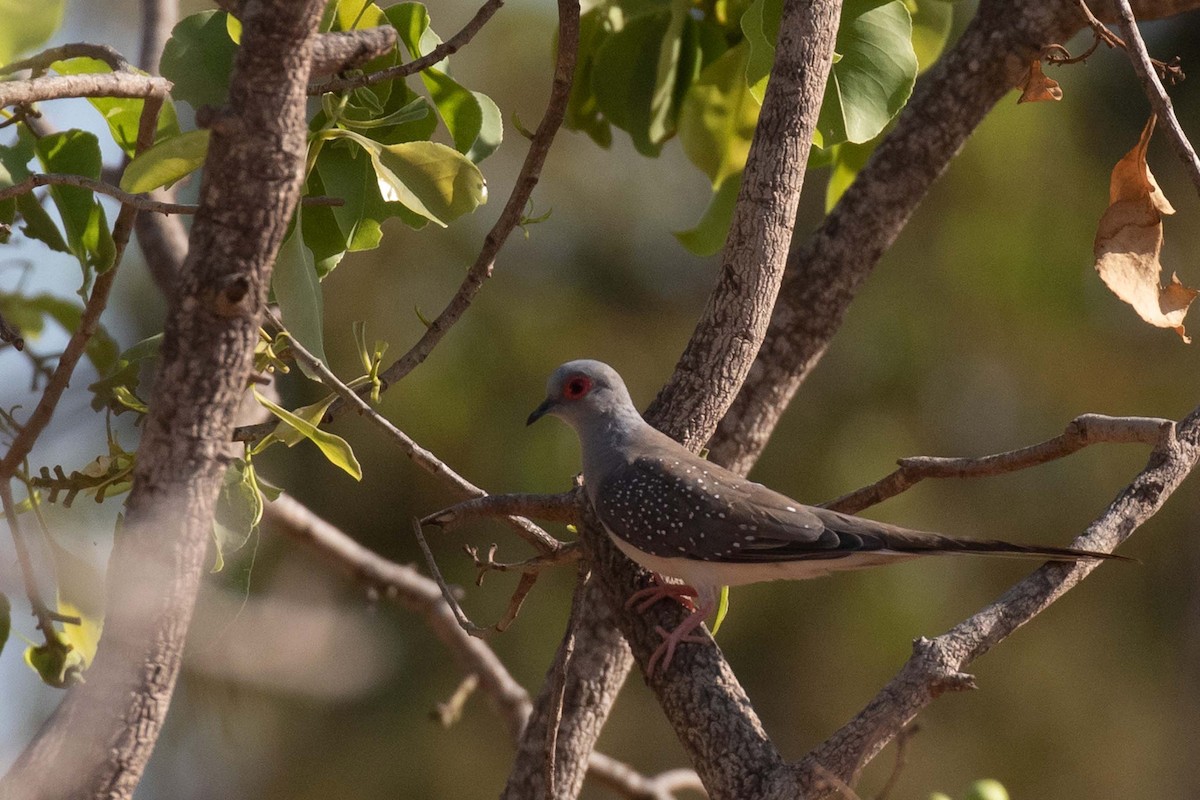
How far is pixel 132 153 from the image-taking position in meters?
2.87

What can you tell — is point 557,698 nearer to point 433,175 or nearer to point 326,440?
point 326,440

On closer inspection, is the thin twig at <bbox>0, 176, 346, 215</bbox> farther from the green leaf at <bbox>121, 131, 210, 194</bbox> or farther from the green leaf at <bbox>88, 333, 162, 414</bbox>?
the green leaf at <bbox>88, 333, 162, 414</bbox>

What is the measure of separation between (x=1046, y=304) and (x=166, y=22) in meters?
6.57

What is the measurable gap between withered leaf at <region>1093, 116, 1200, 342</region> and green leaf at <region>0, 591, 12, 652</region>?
286 cm

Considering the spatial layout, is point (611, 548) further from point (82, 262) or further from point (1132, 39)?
point (1132, 39)

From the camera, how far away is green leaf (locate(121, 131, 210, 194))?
2139 millimetres

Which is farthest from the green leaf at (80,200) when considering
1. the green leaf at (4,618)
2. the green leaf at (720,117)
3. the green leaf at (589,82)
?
the green leaf at (720,117)

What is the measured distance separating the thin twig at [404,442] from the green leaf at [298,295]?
2 centimetres

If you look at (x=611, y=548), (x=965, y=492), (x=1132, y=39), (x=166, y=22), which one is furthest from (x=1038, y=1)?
(x=965, y=492)

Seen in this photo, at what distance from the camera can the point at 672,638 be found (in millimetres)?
2859

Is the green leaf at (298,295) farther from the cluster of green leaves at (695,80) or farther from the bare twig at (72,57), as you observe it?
the cluster of green leaves at (695,80)

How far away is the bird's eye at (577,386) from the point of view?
419 cm

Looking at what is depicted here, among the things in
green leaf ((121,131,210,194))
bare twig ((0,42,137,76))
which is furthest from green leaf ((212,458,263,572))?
bare twig ((0,42,137,76))

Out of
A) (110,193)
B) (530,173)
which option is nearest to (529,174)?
(530,173)
